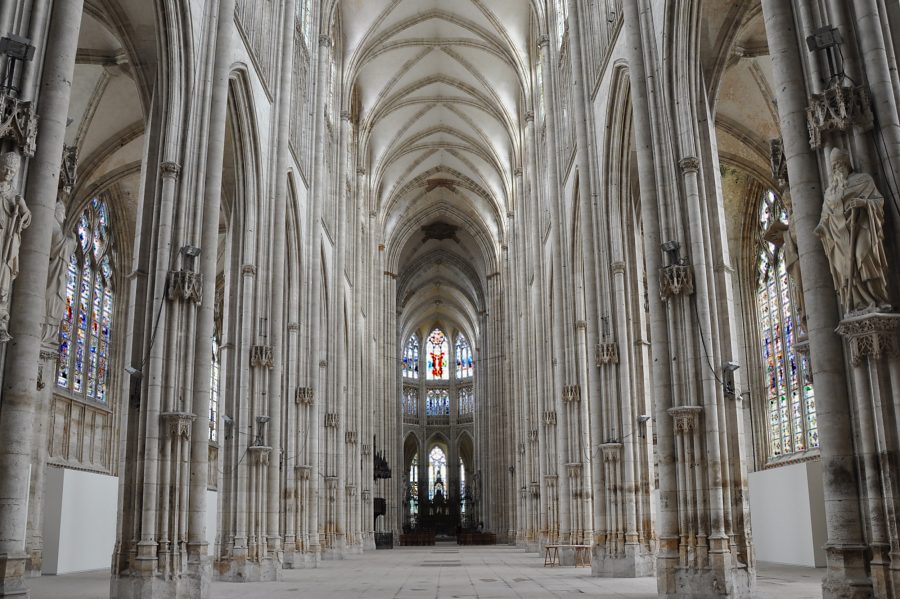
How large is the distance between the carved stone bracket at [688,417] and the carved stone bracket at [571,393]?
39.8 feet

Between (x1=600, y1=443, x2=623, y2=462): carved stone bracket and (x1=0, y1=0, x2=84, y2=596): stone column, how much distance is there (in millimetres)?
15206

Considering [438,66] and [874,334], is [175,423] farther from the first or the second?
[438,66]

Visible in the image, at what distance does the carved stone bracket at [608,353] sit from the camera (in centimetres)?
2183

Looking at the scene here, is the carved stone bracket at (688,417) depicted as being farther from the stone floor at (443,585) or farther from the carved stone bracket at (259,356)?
the carved stone bracket at (259,356)

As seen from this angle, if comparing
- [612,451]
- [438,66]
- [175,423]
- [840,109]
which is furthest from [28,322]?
[438,66]

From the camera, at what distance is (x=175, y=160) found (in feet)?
52.2

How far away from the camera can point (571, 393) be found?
89.9ft

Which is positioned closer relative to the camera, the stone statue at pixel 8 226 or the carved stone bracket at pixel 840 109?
the stone statue at pixel 8 226

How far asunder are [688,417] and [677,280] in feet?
8.57

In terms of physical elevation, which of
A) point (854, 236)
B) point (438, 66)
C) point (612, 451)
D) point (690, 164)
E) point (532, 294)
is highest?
point (438, 66)

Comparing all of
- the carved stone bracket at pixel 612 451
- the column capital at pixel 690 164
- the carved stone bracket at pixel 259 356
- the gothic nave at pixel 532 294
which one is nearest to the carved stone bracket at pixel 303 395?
the gothic nave at pixel 532 294

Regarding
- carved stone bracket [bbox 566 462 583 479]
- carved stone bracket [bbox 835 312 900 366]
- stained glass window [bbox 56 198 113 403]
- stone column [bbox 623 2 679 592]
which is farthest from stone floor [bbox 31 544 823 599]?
stained glass window [bbox 56 198 113 403]

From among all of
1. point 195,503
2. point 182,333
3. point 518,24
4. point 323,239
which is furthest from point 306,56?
point 195,503

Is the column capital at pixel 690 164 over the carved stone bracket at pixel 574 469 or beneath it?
over
